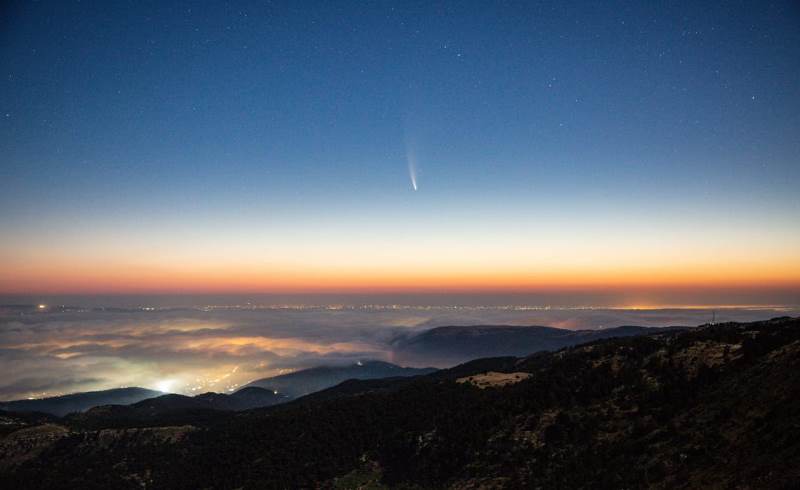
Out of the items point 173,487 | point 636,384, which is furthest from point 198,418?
point 636,384

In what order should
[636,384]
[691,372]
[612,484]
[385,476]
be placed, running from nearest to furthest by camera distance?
[612,484] → [691,372] → [636,384] → [385,476]

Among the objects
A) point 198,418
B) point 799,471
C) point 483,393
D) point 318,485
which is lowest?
point 198,418

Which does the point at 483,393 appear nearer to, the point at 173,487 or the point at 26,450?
the point at 173,487

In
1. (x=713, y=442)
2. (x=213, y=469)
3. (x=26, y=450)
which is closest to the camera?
(x=713, y=442)

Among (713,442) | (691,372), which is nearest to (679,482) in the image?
(713,442)

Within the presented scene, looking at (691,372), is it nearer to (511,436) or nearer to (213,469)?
(511,436)

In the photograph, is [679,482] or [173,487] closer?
[679,482]

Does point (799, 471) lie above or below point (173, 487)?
above
